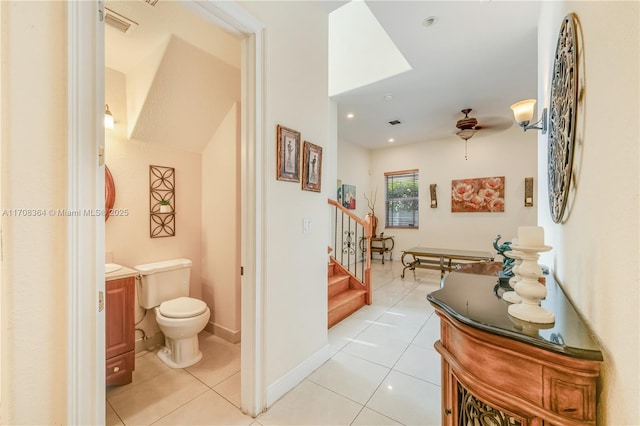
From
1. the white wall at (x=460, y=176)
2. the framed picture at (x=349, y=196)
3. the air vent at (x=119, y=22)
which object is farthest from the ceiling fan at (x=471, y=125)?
the air vent at (x=119, y=22)

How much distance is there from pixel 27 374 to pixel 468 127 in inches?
221

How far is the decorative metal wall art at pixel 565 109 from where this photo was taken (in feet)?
3.20

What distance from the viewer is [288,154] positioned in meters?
1.80

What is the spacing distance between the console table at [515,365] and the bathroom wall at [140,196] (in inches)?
98.1

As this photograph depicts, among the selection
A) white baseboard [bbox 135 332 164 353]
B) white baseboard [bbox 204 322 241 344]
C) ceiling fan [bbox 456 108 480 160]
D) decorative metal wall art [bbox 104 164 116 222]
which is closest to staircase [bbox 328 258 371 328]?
white baseboard [bbox 204 322 241 344]

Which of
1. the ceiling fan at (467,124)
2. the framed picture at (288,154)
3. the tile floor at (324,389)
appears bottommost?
the tile floor at (324,389)

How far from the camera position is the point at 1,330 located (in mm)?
795

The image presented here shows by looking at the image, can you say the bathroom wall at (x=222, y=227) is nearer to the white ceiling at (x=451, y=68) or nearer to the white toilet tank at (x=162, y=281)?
the white toilet tank at (x=162, y=281)

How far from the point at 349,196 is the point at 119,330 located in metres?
4.83

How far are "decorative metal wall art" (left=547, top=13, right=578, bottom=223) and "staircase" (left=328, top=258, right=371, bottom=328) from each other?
224 cm

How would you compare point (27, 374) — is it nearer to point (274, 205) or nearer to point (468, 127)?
point (274, 205)

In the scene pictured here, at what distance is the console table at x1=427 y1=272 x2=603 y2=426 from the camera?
2.05 feet

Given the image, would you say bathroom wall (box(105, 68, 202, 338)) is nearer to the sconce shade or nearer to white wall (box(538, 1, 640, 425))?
white wall (box(538, 1, 640, 425))

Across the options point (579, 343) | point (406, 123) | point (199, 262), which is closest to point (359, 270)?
point (406, 123)
